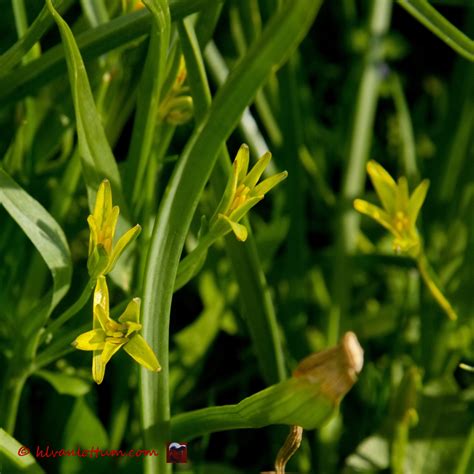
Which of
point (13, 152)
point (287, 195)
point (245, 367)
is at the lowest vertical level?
point (245, 367)

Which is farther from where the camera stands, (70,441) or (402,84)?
(402,84)

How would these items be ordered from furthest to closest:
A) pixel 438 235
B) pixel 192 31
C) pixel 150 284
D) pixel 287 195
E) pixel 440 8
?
pixel 440 8, pixel 438 235, pixel 287 195, pixel 192 31, pixel 150 284

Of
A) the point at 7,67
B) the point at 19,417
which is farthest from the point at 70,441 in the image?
the point at 7,67

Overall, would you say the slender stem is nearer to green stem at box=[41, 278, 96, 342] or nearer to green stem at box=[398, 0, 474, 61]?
green stem at box=[41, 278, 96, 342]

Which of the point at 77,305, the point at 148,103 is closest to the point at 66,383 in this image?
the point at 77,305

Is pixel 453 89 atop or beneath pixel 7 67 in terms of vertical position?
beneath

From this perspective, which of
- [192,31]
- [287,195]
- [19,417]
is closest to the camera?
[192,31]

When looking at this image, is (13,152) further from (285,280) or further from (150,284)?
(285,280)

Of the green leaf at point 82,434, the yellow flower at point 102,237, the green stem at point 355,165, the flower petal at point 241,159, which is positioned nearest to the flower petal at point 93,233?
the yellow flower at point 102,237
